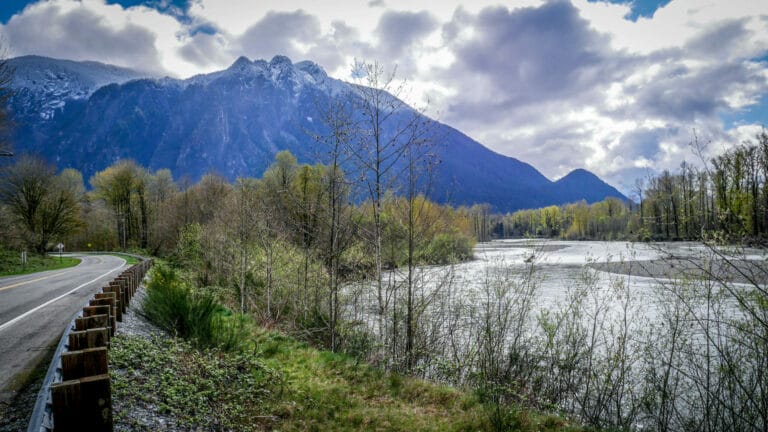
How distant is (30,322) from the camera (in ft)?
24.7

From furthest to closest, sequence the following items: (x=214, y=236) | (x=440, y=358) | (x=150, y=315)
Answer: (x=214, y=236) < (x=440, y=358) < (x=150, y=315)

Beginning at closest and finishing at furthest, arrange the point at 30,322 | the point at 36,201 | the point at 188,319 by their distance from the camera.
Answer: the point at 188,319
the point at 30,322
the point at 36,201

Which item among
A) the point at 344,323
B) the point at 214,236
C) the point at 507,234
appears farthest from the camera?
the point at 507,234

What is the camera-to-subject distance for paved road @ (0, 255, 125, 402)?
489cm

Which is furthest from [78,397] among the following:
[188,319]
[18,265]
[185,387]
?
→ [18,265]

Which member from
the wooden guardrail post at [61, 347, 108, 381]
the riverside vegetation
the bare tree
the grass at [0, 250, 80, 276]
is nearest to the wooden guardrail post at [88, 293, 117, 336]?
the riverside vegetation

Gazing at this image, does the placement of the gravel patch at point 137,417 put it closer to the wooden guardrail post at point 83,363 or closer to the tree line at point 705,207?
the wooden guardrail post at point 83,363

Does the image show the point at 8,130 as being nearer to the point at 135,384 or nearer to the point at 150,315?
the point at 150,315

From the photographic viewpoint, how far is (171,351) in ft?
18.0

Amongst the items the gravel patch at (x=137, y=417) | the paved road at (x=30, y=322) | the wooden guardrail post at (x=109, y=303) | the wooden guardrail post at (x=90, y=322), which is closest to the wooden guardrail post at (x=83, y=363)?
the gravel patch at (x=137, y=417)

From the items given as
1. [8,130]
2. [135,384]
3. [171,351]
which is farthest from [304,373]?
[8,130]

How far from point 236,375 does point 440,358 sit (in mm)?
4532

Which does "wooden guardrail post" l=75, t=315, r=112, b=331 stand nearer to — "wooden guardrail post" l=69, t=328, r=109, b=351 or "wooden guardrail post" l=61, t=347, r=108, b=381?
"wooden guardrail post" l=69, t=328, r=109, b=351

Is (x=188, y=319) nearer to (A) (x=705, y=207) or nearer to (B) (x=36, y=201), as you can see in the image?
(A) (x=705, y=207)
